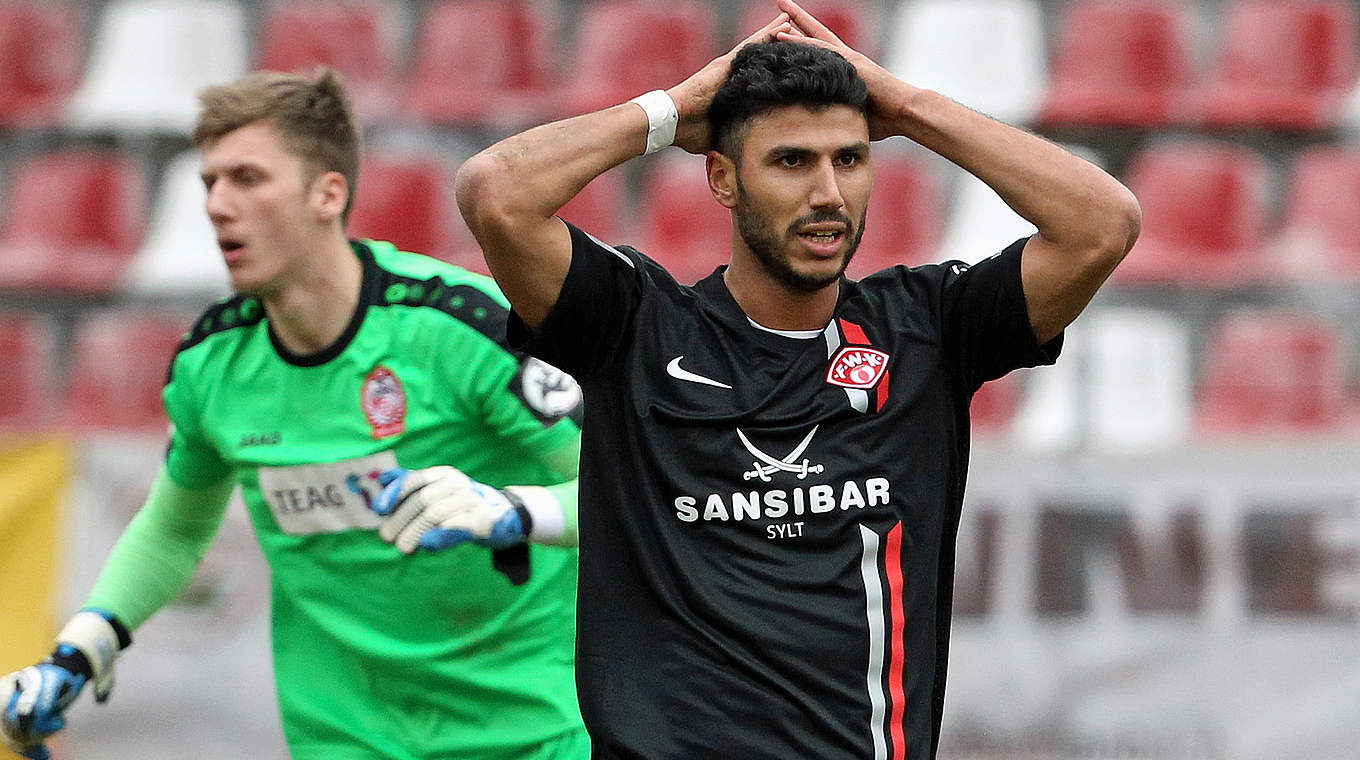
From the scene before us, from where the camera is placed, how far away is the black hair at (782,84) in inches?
120

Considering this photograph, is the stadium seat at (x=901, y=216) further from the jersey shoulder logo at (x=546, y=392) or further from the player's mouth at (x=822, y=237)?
the player's mouth at (x=822, y=237)

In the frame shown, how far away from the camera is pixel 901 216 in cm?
768

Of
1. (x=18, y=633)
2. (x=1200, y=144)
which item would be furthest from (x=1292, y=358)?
(x=18, y=633)

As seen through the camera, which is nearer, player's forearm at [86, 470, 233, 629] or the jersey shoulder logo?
the jersey shoulder logo

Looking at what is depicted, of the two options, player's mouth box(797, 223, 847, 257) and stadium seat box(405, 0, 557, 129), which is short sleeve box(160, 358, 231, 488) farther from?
stadium seat box(405, 0, 557, 129)

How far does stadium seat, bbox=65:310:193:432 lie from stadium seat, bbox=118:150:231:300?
343 millimetres

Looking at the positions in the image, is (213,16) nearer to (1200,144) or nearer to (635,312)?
(1200,144)

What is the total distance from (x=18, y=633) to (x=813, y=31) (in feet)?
12.9

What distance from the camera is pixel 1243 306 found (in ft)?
23.6

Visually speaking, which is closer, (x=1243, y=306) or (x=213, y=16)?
(x=1243, y=306)

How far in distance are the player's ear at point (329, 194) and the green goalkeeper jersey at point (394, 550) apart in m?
0.29

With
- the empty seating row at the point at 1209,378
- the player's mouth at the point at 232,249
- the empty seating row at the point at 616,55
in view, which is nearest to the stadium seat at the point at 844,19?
the empty seating row at the point at 616,55

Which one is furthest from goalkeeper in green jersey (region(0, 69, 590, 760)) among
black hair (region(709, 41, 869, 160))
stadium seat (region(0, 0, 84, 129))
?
stadium seat (region(0, 0, 84, 129))

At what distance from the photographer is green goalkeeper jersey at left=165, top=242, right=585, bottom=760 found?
390cm
